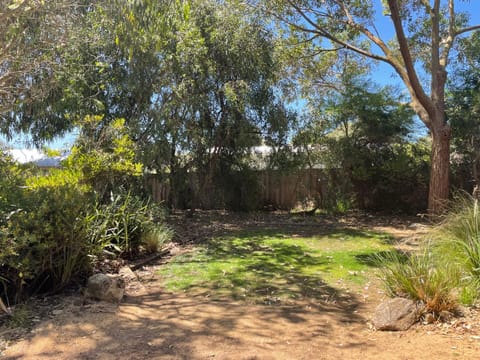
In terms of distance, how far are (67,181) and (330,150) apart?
9.59 meters

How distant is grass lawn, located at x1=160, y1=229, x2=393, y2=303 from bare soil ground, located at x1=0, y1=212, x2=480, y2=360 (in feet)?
1.34

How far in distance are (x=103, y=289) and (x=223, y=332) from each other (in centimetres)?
181

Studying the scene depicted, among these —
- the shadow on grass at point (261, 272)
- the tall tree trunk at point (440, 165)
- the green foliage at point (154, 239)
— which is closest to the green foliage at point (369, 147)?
the tall tree trunk at point (440, 165)

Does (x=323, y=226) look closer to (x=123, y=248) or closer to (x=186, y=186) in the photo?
(x=186, y=186)

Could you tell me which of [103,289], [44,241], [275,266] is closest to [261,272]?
[275,266]

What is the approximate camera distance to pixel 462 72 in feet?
41.8

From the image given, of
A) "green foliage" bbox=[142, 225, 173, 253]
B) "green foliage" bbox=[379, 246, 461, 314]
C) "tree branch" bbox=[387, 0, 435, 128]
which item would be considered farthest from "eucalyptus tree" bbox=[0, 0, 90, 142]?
"tree branch" bbox=[387, 0, 435, 128]

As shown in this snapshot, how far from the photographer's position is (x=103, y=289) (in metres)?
5.22

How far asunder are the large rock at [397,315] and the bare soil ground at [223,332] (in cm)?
8

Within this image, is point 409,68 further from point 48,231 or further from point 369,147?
point 48,231

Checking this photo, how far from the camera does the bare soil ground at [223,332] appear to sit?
3.73 m

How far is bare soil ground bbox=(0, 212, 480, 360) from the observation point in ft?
12.3

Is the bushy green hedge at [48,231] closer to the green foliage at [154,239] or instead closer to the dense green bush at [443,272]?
the green foliage at [154,239]

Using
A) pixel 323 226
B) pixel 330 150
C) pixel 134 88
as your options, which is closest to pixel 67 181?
pixel 134 88
